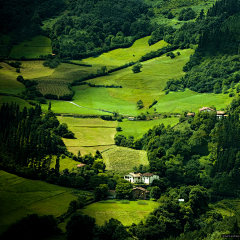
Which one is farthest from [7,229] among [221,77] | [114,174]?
[221,77]

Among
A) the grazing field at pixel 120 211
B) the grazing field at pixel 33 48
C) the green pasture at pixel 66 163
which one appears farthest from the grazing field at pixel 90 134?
the grazing field at pixel 33 48

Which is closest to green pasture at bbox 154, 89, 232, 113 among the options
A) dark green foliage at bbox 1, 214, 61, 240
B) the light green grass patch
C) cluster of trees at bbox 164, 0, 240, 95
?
cluster of trees at bbox 164, 0, 240, 95

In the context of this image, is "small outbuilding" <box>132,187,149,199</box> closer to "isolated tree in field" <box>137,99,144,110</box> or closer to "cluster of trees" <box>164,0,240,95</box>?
"isolated tree in field" <box>137,99,144,110</box>

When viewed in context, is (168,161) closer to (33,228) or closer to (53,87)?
(33,228)

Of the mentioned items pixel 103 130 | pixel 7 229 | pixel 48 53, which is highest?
pixel 48 53

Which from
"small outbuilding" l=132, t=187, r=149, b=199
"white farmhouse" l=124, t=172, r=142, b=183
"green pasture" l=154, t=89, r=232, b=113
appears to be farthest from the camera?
"green pasture" l=154, t=89, r=232, b=113

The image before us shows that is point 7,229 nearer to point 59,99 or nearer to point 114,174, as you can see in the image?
point 114,174
